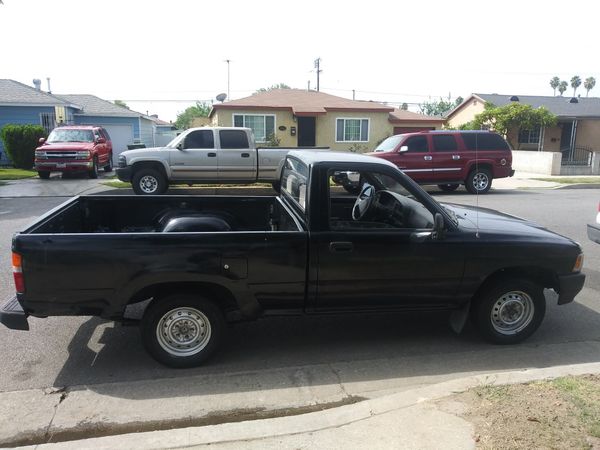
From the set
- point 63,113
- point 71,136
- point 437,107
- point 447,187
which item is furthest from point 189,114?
point 447,187

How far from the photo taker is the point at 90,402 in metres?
3.59

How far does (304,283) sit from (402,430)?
4.70 ft

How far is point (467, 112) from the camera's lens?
3812cm

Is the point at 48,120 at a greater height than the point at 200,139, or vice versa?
the point at 48,120

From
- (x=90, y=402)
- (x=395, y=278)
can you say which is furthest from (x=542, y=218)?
(x=90, y=402)

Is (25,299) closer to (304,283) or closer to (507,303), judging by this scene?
(304,283)

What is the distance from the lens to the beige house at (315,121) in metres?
25.5

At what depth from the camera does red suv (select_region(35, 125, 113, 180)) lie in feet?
59.9

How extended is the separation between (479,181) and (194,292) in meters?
13.4

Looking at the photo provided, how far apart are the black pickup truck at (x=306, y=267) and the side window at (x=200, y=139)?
30.6 ft

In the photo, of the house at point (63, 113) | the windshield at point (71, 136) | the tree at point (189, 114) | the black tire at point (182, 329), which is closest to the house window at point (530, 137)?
the house at point (63, 113)

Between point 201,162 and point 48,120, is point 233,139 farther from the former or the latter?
point 48,120

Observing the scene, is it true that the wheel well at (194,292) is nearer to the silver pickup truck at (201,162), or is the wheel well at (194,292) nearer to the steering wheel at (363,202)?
the steering wheel at (363,202)

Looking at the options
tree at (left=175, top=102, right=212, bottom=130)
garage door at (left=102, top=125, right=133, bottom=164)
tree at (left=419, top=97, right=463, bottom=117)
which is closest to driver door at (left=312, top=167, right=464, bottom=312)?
garage door at (left=102, top=125, right=133, bottom=164)
